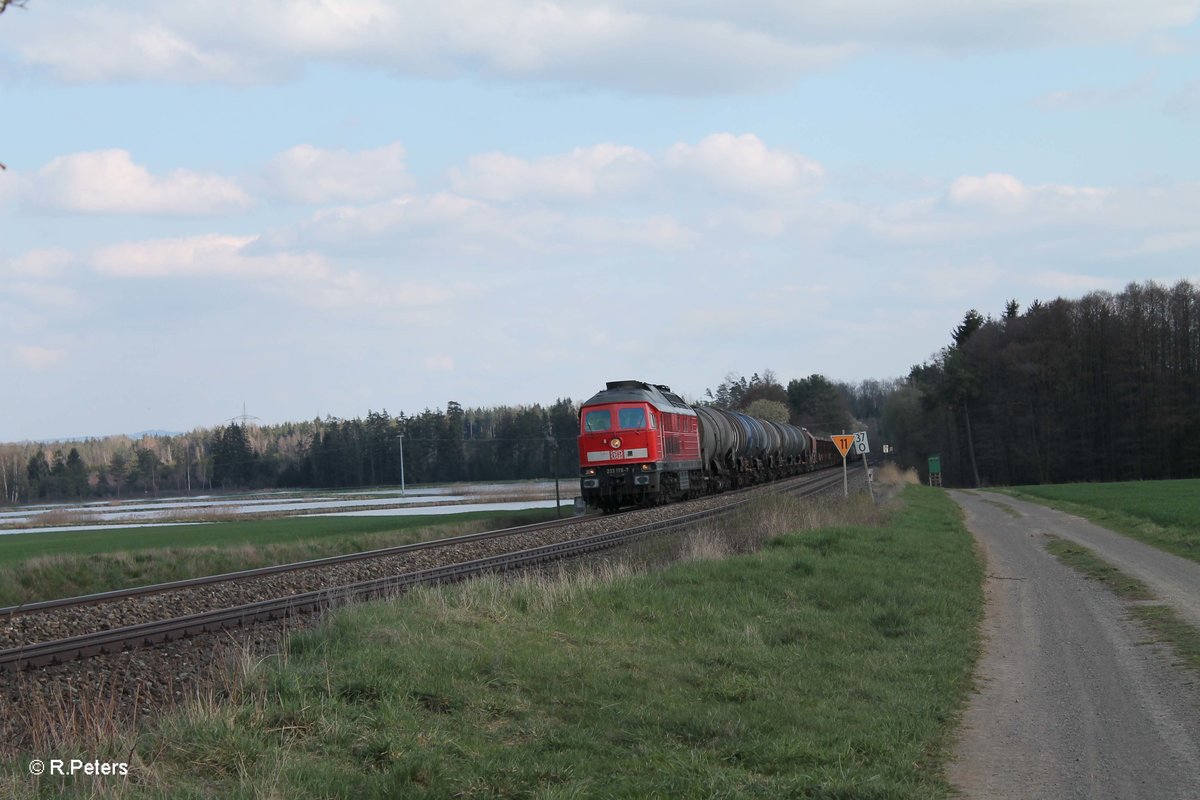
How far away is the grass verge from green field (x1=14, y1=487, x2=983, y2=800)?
2.10 m

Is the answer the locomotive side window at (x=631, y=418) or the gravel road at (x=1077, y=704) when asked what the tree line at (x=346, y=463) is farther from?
the gravel road at (x=1077, y=704)

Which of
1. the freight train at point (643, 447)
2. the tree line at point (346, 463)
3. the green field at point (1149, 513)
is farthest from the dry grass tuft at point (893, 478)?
the tree line at point (346, 463)

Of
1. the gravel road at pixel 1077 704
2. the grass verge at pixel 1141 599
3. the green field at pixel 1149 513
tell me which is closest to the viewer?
the gravel road at pixel 1077 704

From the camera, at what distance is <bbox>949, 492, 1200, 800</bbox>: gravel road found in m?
6.86

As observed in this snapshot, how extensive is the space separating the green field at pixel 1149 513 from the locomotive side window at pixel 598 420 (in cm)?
1506

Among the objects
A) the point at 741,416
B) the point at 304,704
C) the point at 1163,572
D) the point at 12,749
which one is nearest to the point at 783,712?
the point at 304,704

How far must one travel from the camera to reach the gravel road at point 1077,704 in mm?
6859

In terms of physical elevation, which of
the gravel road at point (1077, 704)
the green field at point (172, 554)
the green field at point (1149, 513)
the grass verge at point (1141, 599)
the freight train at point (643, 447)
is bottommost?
the green field at point (1149, 513)

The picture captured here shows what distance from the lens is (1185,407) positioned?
251ft

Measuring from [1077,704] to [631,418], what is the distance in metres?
24.8

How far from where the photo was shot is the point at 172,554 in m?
27.6

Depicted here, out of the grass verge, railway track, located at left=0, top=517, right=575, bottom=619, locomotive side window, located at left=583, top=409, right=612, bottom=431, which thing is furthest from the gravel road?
locomotive side window, located at left=583, top=409, right=612, bottom=431

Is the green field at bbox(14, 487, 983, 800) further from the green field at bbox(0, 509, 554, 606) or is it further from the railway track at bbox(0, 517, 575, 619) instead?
the green field at bbox(0, 509, 554, 606)

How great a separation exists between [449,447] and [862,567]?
13985cm
